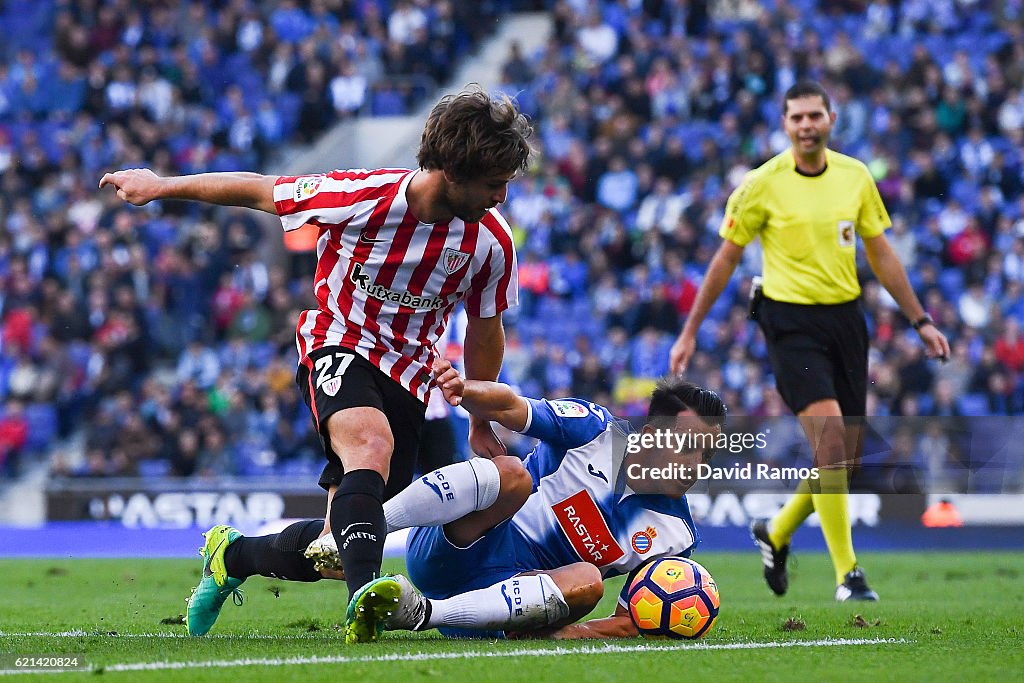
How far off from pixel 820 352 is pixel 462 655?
3.77 metres

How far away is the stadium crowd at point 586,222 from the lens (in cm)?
1536

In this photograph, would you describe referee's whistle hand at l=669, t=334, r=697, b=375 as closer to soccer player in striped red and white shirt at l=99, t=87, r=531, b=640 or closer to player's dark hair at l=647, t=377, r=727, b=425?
player's dark hair at l=647, t=377, r=727, b=425

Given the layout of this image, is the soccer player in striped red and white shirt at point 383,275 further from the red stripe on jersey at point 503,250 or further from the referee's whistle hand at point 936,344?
the referee's whistle hand at point 936,344

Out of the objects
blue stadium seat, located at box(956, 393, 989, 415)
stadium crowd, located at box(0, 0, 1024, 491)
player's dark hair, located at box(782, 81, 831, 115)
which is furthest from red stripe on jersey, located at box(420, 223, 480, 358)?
blue stadium seat, located at box(956, 393, 989, 415)

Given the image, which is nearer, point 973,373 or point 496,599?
point 496,599

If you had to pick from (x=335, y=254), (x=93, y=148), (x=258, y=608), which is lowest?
(x=258, y=608)

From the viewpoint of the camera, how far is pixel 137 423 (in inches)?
629

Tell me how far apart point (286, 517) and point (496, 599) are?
29.2ft

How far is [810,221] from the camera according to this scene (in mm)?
7688

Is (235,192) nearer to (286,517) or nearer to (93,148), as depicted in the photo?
(286,517)

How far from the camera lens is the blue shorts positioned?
17.5 ft

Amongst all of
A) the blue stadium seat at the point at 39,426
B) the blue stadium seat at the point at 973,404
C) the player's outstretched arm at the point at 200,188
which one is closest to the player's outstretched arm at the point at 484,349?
the player's outstretched arm at the point at 200,188

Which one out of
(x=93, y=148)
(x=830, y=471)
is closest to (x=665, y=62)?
(x=93, y=148)

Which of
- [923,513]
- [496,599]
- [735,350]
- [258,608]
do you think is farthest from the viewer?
[735,350]
